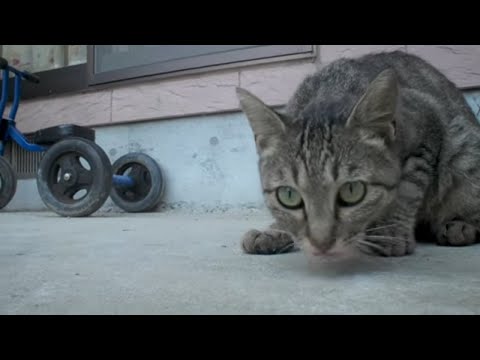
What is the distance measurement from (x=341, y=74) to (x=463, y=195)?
0.72 m

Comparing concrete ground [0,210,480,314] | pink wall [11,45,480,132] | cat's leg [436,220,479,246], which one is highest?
pink wall [11,45,480,132]

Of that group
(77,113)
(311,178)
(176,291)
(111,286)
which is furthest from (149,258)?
(77,113)

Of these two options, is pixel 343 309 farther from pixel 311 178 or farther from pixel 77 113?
pixel 77 113

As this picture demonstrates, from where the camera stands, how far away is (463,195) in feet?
5.56

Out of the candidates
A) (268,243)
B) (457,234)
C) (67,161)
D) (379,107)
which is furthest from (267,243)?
(67,161)

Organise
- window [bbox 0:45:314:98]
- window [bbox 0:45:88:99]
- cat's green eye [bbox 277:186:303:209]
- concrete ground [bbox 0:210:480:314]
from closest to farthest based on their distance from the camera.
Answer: concrete ground [bbox 0:210:480:314] < cat's green eye [bbox 277:186:303:209] < window [bbox 0:45:314:98] < window [bbox 0:45:88:99]

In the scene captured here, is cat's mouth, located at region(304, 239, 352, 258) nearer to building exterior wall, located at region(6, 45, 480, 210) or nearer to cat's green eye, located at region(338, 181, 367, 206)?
cat's green eye, located at region(338, 181, 367, 206)

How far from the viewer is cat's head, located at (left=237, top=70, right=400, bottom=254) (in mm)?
1163

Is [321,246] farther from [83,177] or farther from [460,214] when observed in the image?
[83,177]

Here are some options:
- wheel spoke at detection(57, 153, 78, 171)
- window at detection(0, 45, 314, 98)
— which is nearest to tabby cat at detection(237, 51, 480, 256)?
window at detection(0, 45, 314, 98)

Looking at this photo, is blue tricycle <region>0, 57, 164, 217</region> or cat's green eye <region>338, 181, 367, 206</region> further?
blue tricycle <region>0, 57, 164, 217</region>

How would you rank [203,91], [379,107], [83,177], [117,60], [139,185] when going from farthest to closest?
[117,60]
[139,185]
[203,91]
[83,177]
[379,107]

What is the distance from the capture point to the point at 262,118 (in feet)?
4.57

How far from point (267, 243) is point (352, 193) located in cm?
44
